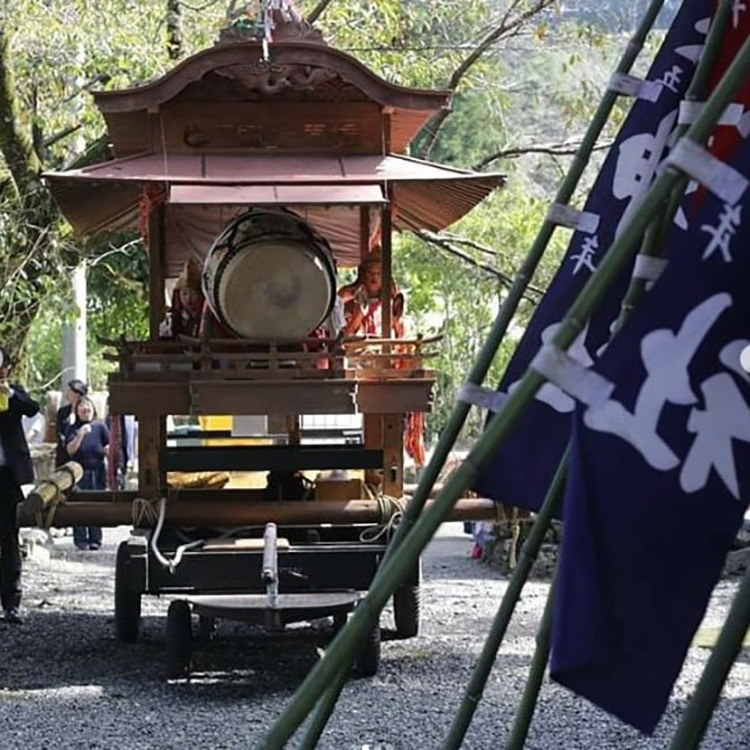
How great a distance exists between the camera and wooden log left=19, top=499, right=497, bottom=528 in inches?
351

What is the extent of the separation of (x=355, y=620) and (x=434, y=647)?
634cm

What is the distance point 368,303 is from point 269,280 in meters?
1.06

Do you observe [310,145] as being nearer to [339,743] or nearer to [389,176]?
[389,176]

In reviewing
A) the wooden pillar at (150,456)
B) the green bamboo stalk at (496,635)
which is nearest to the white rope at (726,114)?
the green bamboo stalk at (496,635)

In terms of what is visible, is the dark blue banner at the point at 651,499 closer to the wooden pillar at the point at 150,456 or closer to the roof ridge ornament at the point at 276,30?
the roof ridge ornament at the point at 276,30

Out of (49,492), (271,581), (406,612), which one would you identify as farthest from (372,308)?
(49,492)

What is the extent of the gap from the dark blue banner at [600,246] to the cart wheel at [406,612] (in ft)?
17.9

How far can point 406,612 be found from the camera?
9648 millimetres

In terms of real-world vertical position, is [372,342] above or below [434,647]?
above

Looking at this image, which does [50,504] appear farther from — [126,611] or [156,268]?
[156,268]

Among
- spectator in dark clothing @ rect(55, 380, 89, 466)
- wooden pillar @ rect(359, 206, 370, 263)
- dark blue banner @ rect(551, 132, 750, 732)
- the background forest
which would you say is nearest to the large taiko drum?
wooden pillar @ rect(359, 206, 370, 263)

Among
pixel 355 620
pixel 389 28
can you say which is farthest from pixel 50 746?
pixel 389 28

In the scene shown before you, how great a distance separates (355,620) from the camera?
3.31 m

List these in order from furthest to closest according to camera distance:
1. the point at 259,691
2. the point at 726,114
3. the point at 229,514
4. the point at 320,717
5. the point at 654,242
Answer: the point at 229,514 < the point at 259,691 < the point at 320,717 < the point at 726,114 < the point at 654,242
